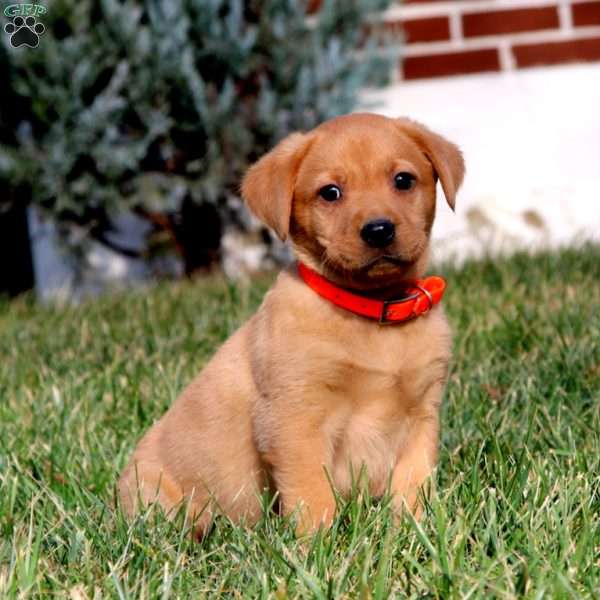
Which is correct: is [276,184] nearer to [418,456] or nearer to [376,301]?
[376,301]

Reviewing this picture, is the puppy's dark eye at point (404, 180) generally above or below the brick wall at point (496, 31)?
above

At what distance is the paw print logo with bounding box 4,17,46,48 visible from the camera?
591 cm

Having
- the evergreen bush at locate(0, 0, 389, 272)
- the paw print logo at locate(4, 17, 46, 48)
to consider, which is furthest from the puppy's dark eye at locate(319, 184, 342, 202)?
the paw print logo at locate(4, 17, 46, 48)

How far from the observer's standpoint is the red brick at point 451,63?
23.7 ft

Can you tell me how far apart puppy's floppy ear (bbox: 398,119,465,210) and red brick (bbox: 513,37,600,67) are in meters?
4.51

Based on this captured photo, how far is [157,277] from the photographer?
282 inches

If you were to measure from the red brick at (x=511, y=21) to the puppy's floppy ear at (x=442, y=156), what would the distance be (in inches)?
176

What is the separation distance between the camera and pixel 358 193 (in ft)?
9.12

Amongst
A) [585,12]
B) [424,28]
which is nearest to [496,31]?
[424,28]

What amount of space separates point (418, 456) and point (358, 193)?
714mm

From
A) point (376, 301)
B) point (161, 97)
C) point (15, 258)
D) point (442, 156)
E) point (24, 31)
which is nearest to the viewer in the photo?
point (376, 301)

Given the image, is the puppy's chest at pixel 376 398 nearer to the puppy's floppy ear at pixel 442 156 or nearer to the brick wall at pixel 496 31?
the puppy's floppy ear at pixel 442 156

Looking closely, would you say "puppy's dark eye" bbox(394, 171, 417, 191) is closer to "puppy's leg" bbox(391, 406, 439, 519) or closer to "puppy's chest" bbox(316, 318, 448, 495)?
"puppy's chest" bbox(316, 318, 448, 495)

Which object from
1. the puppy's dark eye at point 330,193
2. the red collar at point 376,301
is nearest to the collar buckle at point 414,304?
the red collar at point 376,301
